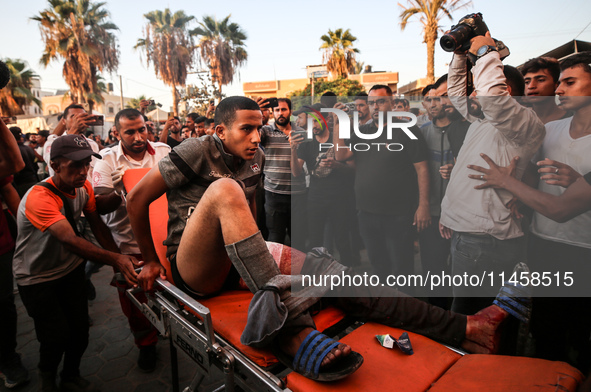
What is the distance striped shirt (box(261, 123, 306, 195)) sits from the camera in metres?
3.95

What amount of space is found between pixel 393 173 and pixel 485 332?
6.51 feet

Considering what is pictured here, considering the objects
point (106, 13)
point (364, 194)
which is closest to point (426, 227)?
point (364, 194)

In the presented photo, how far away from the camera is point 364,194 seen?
3531mm

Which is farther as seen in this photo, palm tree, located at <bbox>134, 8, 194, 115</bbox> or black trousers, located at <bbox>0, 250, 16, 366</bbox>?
palm tree, located at <bbox>134, 8, 194, 115</bbox>

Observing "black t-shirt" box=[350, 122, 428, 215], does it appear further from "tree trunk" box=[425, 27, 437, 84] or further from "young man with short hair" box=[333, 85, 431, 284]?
"tree trunk" box=[425, 27, 437, 84]

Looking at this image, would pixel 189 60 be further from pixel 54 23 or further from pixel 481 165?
pixel 481 165

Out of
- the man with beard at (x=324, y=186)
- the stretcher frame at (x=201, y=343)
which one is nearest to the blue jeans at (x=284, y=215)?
the man with beard at (x=324, y=186)

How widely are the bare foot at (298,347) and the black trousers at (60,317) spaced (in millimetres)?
1777

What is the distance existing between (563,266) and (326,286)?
1.49 metres

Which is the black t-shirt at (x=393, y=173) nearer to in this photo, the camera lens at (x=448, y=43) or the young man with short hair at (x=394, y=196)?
the young man with short hair at (x=394, y=196)

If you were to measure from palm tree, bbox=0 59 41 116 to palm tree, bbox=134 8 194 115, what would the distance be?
757 centimetres

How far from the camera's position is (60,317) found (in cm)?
228

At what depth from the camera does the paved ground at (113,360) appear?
2.50m

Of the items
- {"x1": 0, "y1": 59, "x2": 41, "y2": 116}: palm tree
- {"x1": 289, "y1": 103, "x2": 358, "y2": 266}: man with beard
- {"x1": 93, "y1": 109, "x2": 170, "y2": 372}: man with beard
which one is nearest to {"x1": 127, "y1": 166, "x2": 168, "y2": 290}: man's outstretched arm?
{"x1": 93, "y1": 109, "x2": 170, "y2": 372}: man with beard
